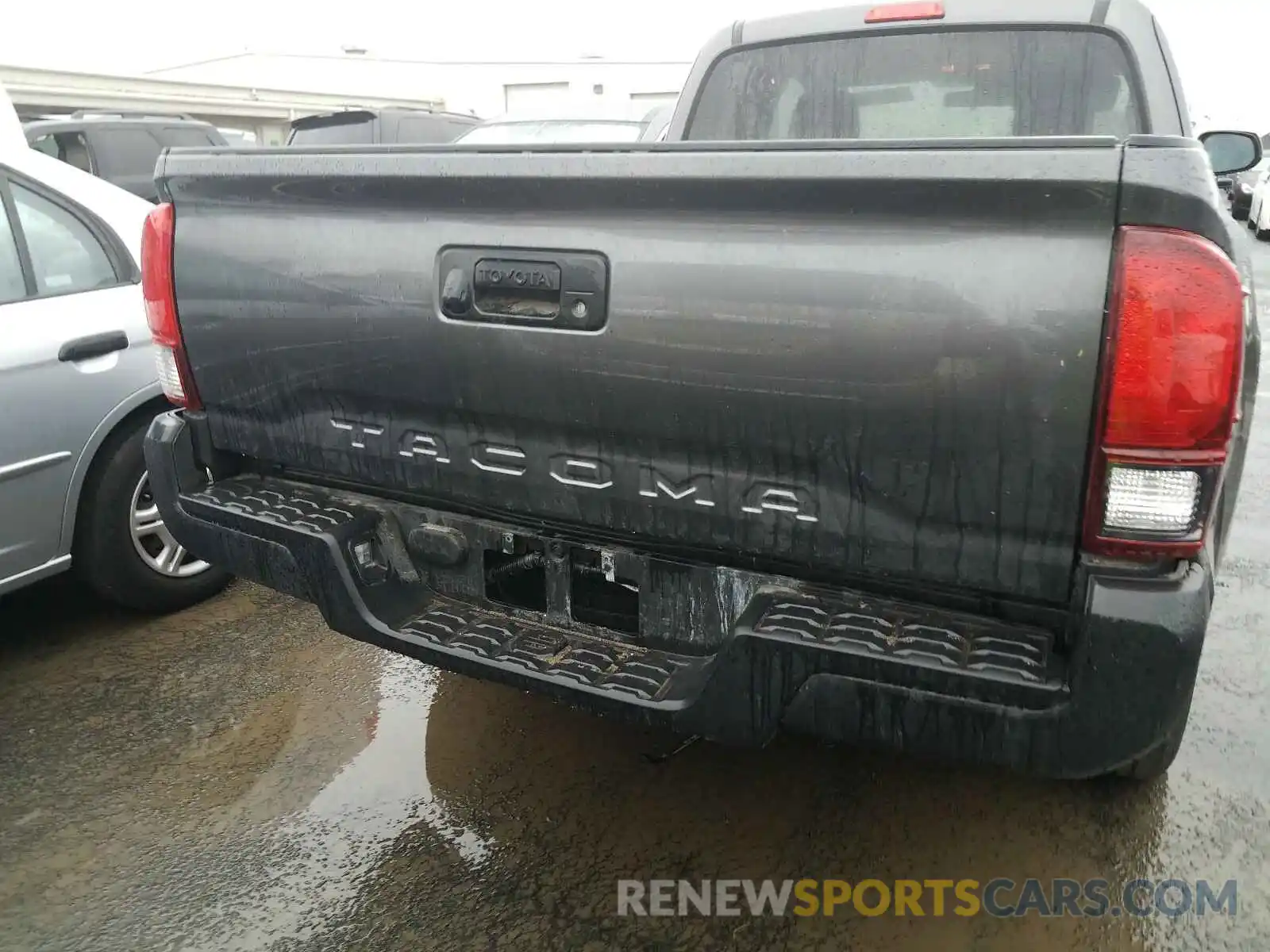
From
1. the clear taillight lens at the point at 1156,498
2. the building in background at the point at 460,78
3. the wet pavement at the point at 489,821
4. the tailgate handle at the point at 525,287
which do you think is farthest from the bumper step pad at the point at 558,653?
the building in background at the point at 460,78

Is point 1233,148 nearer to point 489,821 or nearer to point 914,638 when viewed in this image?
point 914,638

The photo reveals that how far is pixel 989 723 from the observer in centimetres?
167

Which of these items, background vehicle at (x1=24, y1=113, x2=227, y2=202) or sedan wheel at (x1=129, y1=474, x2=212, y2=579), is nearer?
sedan wheel at (x1=129, y1=474, x2=212, y2=579)

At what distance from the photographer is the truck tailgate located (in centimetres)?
157

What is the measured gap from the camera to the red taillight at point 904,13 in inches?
124

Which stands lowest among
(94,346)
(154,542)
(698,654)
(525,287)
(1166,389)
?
(154,542)

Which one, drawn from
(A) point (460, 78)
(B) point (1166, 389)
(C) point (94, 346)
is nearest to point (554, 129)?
(C) point (94, 346)

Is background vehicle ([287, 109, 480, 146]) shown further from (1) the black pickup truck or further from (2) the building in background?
(2) the building in background

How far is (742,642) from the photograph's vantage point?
179cm

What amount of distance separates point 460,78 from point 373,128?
3183cm

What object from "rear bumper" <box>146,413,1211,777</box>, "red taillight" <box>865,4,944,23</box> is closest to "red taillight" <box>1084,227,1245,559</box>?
"rear bumper" <box>146,413,1211,777</box>

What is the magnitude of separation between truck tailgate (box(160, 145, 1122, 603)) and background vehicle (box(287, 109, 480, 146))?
31.2 feet

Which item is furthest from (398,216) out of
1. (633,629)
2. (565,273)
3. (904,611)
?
(904,611)

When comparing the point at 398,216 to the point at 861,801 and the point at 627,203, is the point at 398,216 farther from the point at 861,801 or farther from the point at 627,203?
the point at 861,801
